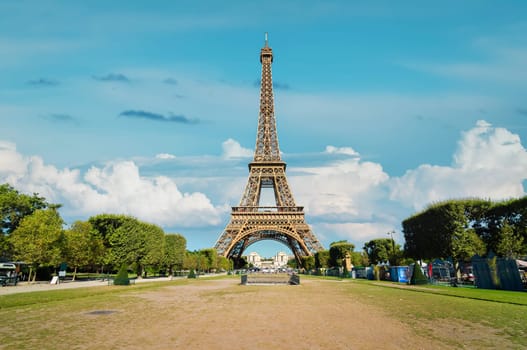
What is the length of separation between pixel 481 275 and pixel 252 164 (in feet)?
180

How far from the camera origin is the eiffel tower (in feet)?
239

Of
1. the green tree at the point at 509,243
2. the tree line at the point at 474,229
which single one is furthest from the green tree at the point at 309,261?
the green tree at the point at 509,243

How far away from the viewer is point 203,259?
257 ft

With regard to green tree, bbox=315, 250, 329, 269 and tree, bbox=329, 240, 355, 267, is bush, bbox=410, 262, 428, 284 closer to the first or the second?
tree, bbox=329, 240, 355, 267

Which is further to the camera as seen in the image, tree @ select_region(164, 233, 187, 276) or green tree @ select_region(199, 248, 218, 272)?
green tree @ select_region(199, 248, 218, 272)

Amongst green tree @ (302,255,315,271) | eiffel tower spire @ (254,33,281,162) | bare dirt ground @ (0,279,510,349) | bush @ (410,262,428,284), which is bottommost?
bare dirt ground @ (0,279,510,349)

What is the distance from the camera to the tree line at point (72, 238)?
38.2 meters

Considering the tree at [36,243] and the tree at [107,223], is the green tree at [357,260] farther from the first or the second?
the tree at [36,243]

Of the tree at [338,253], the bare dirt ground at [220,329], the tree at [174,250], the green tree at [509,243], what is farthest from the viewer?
the tree at [338,253]

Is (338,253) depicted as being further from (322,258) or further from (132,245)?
(132,245)

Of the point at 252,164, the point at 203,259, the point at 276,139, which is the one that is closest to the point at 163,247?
the point at 203,259

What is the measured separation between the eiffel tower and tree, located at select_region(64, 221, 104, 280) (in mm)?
25108

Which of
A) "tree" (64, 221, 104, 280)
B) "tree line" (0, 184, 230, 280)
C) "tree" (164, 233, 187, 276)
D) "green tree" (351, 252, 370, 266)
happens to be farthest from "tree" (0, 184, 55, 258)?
"green tree" (351, 252, 370, 266)

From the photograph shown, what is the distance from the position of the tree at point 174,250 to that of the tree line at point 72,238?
2.62 meters
